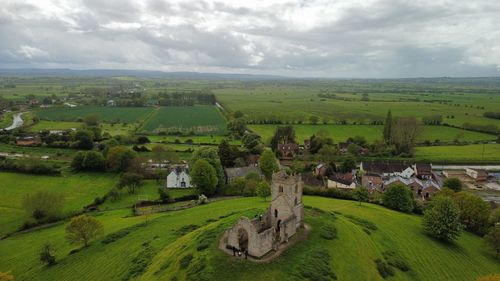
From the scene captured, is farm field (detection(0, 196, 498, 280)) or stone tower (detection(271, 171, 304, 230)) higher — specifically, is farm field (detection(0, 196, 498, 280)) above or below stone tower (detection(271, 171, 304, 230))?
below

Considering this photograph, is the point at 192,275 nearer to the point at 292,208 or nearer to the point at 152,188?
the point at 292,208

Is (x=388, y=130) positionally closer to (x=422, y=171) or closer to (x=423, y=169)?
(x=423, y=169)

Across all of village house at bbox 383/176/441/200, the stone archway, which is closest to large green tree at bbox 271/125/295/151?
village house at bbox 383/176/441/200

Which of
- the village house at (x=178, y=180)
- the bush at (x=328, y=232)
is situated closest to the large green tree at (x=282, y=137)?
the village house at (x=178, y=180)

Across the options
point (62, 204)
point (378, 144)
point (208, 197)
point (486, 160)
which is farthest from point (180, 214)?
point (486, 160)

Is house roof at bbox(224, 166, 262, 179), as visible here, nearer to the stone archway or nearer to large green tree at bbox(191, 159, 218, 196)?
large green tree at bbox(191, 159, 218, 196)

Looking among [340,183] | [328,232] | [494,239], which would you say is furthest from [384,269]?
[340,183]

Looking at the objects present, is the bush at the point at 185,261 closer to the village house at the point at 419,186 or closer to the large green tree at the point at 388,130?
the village house at the point at 419,186
